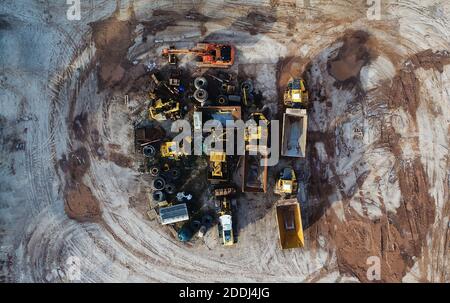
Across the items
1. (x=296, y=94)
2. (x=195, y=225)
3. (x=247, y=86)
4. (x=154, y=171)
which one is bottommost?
(x=195, y=225)

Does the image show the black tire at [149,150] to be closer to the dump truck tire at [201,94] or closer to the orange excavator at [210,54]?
the dump truck tire at [201,94]

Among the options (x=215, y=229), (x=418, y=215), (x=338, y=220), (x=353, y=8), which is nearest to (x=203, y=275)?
(x=215, y=229)

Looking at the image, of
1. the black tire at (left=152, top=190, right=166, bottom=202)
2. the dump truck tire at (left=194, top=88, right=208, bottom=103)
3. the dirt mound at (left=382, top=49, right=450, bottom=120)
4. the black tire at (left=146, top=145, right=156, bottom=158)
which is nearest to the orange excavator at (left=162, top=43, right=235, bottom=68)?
the dump truck tire at (left=194, top=88, right=208, bottom=103)

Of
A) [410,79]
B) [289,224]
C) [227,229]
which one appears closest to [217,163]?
[227,229]

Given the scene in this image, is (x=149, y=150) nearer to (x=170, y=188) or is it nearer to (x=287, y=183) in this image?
(x=170, y=188)

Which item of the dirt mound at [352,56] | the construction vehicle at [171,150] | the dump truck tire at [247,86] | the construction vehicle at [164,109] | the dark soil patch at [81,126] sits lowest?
the construction vehicle at [171,150]

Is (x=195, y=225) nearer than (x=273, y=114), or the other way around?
(x=195, y=225)

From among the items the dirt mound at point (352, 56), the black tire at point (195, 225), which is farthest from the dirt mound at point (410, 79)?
the black tire at point (195, 225)

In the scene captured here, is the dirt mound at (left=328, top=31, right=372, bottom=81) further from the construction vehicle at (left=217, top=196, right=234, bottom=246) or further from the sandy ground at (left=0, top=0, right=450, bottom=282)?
the construction vehicle at (left=217, top=196, right=234, bottom=246)
